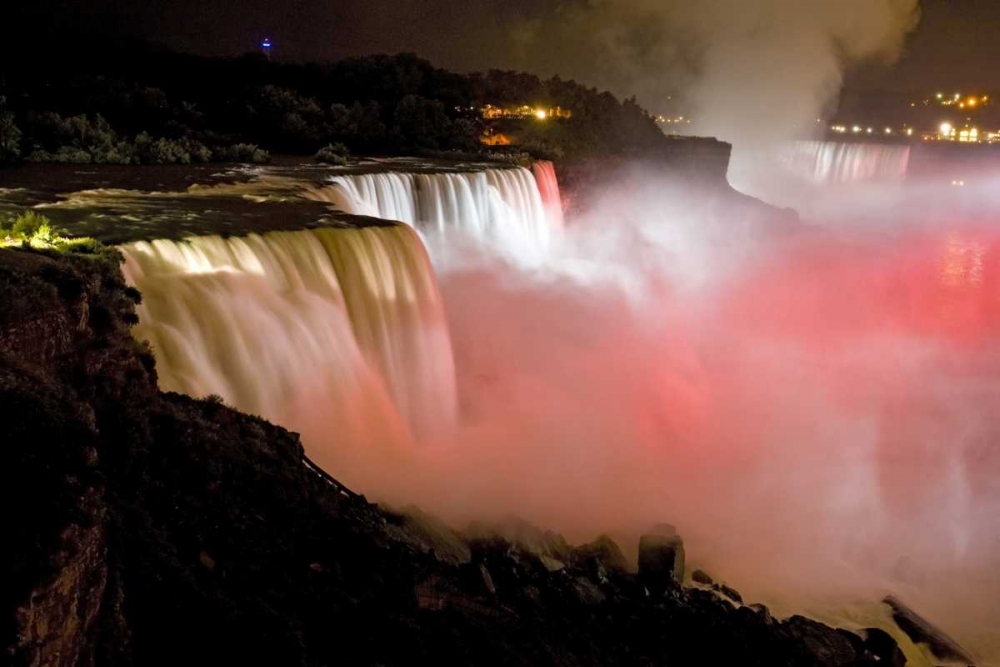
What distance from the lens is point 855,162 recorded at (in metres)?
52.2

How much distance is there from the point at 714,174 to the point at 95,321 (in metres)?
36.5

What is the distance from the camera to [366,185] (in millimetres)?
17641

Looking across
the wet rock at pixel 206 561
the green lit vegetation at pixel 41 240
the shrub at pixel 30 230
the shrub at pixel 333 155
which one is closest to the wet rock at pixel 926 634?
the wet rock at pixel 206 561

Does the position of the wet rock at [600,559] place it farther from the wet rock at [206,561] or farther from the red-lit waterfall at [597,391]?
the wet rock at [206,561]

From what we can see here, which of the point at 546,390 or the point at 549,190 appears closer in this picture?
the point at 546,390

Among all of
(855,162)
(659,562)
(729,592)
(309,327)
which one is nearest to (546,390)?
(309,327)

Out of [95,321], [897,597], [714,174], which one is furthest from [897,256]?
[95,321]

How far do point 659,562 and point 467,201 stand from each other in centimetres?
1428

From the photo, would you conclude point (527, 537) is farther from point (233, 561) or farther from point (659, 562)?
point (233, 561)

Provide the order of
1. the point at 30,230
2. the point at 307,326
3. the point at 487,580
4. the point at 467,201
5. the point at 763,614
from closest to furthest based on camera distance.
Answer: the point at 487,580
the point at 763,614
the point at 30,230
the point at 307,326
the point at 467,201

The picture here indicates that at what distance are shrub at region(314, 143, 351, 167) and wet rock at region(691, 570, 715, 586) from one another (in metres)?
17.3

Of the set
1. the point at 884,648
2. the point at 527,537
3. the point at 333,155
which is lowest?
the point at 884,648

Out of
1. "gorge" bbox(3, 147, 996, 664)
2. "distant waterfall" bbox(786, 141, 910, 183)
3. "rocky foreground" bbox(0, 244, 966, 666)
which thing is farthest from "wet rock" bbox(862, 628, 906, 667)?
"distant waterfall" bbox(786, 141, 910, 183)

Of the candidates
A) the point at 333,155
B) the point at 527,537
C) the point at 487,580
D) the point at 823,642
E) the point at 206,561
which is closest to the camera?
the point at 206,561
